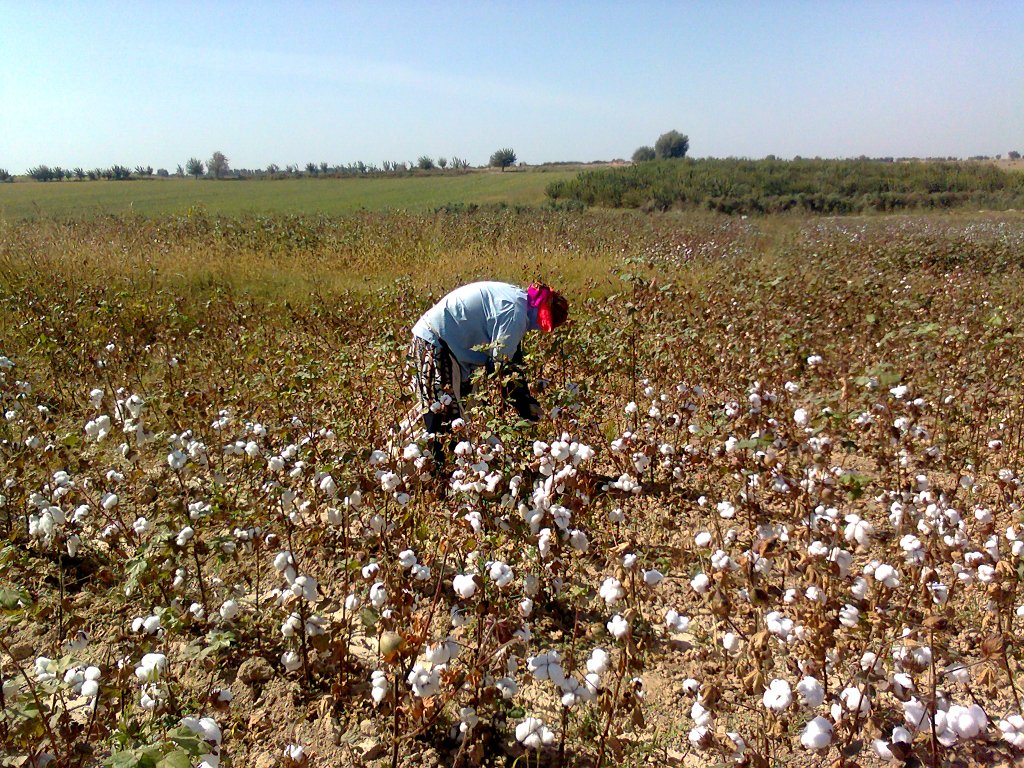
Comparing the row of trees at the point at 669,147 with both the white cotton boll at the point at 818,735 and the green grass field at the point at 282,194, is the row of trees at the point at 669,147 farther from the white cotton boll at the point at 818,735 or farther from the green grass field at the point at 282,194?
the white cotton boll at the point at 818,735

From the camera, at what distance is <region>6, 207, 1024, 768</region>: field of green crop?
1.98 m

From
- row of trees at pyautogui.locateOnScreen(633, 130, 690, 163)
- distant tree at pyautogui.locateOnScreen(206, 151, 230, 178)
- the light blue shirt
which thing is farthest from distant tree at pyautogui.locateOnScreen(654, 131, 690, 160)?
the light blue shirt

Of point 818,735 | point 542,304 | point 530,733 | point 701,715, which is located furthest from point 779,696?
point 542,304

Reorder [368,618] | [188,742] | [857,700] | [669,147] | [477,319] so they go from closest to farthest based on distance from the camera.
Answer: [188,742], [857,700], [368,618], [477,319], [669,147]

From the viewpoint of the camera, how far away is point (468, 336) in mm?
3965

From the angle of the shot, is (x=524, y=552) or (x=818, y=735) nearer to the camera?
(x=818, y=735)

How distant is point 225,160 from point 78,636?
7934cm

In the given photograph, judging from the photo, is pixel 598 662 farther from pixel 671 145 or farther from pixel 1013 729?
pixel 671 145

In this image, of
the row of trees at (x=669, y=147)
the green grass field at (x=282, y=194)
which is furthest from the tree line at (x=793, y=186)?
the row of trees at (x=669, y=147)

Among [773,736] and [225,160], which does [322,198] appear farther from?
[225,160]

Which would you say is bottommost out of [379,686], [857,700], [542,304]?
[379,686]

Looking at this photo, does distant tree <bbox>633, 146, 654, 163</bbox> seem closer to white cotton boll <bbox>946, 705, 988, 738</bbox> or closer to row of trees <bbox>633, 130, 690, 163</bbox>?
row of trees <bbox>633, 130, 690, 163</bbox>

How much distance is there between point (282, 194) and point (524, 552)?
3944 centimetres

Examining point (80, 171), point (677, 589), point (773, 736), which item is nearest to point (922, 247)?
point (677, 589)
